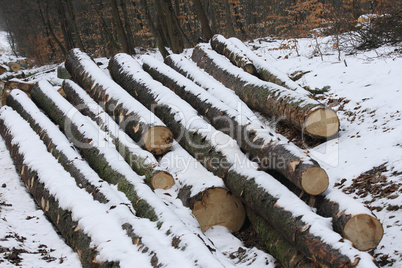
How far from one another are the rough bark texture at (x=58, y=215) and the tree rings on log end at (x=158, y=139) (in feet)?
5.54

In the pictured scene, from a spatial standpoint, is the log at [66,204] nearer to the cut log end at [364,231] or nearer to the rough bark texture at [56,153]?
the rough bark texture at [56,153]

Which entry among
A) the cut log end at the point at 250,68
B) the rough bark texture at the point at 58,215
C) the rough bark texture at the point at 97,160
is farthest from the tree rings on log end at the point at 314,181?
the cut log end at the point at 250,68

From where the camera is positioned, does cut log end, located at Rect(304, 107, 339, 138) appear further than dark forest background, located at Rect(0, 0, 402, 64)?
No

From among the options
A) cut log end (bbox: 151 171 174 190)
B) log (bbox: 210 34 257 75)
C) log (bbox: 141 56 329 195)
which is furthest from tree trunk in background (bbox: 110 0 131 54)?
cut log end (bbox: 151 171 174 190)

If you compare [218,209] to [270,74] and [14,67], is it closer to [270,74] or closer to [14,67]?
[270,74]

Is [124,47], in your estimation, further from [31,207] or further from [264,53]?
[31,207]

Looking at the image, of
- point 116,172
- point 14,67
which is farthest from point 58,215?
point 14,67

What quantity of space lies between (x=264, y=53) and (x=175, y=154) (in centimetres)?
718

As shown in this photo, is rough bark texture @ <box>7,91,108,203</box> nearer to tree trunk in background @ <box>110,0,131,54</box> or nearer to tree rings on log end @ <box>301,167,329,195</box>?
tree rings on log end @ <box>301,167,329,195</box>

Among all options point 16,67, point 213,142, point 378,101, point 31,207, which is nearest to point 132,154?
point 213,142

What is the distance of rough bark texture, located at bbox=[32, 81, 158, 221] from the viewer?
4.75 metres

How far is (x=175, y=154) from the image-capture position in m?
5.97

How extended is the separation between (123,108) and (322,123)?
3.59 meters

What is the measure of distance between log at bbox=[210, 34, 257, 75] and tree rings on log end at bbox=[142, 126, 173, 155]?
3.30 m
